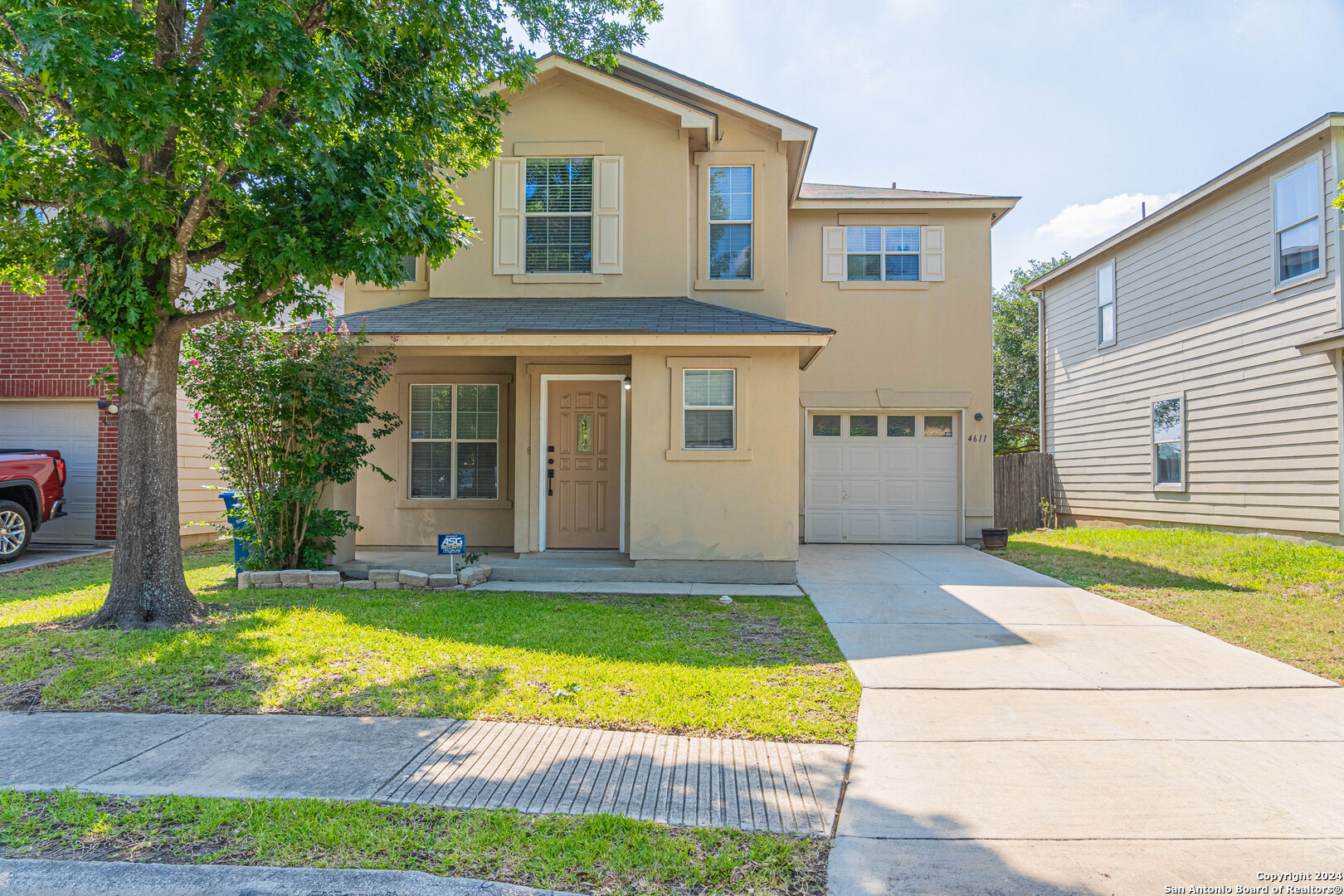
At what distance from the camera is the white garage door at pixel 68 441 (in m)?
11.7

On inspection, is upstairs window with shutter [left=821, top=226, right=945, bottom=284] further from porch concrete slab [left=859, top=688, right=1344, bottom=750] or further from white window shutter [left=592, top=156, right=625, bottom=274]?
porch concrete slab [left=859, top=688, right=1344, bottom=750]

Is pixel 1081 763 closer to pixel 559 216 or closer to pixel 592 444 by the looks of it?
pixel 592 444

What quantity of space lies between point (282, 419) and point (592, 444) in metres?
3.77

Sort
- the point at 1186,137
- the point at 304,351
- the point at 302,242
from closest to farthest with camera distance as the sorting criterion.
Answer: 1. the point at 302,242
2. the point at 304,351
3. the point at 1186,137

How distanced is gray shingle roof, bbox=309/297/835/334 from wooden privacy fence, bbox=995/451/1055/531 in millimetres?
9421

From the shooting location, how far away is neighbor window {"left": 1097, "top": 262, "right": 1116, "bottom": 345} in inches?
635

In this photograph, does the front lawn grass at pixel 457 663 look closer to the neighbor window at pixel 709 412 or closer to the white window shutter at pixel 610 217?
the neighbor window at pixel 709 412

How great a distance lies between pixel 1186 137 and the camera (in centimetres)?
1211

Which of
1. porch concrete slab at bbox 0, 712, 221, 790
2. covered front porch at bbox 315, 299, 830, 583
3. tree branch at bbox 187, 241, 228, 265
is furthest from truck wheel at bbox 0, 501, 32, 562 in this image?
porch concrete slab at bbox 0, 712, 221, 790

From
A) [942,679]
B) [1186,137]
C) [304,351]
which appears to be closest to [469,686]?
[942,679]

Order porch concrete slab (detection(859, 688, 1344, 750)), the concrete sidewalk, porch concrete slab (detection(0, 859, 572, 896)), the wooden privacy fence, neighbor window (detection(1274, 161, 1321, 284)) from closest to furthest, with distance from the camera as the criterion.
Result: porch concrete slab (detection(0, 859, 572, 896)), the concrete sidewalk, porch concrete slab (detection(859, 688, 1344, 750)), neighbor window (detection(1274, 161, 1321, 284)), the wooden privacy fence

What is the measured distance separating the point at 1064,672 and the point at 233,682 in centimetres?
557

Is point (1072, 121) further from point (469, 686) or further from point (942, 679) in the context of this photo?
point (469, 686)

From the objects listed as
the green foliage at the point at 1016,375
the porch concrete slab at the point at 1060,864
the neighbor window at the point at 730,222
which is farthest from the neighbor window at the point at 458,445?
the green foliage at the point at 1016,375
